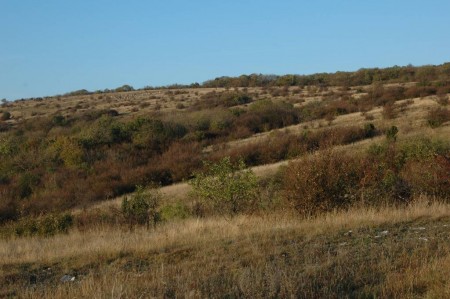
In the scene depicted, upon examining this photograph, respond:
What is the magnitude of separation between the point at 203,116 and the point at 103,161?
15931 millimetres

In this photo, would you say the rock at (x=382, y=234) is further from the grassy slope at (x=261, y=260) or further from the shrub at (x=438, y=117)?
the shrub at (x=438, y=117)

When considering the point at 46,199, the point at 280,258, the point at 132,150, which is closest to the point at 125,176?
the point at 46,199

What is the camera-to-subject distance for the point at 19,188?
1286 inches

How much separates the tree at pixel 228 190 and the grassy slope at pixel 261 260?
3004 mm

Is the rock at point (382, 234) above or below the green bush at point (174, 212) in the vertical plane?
above

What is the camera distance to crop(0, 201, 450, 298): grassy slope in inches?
226

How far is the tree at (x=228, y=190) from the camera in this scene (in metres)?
15.9

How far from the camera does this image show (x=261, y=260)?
24.6 ft

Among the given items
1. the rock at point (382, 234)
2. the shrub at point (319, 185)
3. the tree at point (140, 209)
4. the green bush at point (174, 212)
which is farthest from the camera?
the green bush at point (174, 212)

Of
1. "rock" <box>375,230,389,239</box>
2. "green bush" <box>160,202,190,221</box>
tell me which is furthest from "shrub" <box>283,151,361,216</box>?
"green bush" <box>160,202,190,221</box>

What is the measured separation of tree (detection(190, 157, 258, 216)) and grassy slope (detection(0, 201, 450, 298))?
3.00 m

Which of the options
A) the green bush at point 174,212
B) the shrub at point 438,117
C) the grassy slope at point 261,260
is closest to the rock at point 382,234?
the grassy slope at point 261,260

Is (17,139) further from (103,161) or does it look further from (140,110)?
(140,110)

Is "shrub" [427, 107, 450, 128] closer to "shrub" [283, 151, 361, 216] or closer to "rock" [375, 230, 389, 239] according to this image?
"shrub" [283, 151, 361, 216]
